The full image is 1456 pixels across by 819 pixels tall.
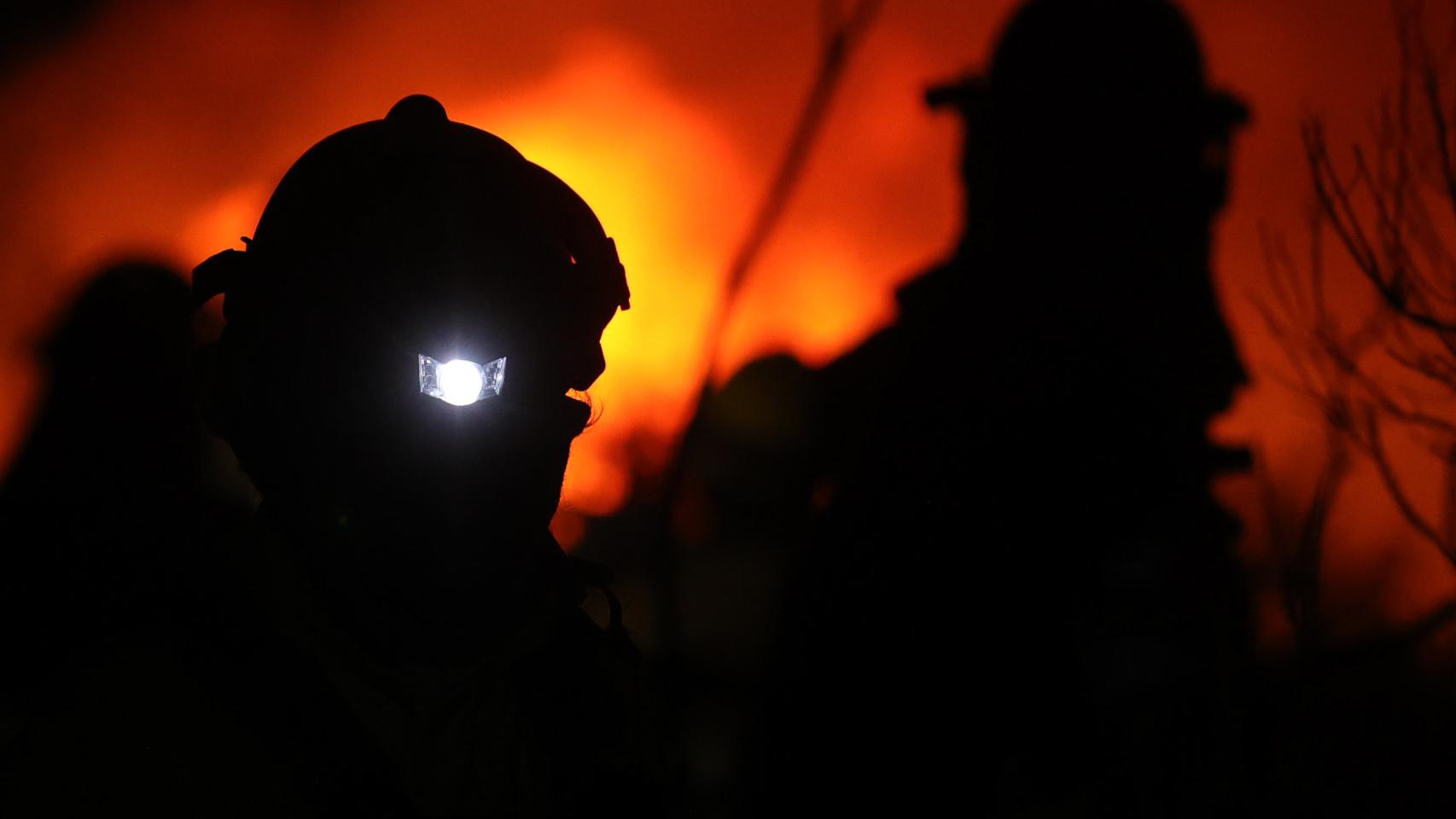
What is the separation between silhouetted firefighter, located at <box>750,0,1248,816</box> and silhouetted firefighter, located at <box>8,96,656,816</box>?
940 millimetres

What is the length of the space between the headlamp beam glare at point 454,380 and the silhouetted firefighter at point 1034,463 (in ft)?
3.88

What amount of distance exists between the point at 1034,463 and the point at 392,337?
162cm

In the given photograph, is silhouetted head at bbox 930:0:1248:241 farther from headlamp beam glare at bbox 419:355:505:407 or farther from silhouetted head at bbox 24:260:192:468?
silhouetted head at bbox 24:260:192:468

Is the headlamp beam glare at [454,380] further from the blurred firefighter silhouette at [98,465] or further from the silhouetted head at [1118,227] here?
the silhouetted head at [1118,227]

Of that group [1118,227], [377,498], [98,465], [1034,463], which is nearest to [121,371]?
[98,465]

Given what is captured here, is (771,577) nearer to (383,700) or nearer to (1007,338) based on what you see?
(1007,338)

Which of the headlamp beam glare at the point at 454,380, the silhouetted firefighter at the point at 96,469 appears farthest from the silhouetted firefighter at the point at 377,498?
the silhouetted firefighter at the point at 96,469

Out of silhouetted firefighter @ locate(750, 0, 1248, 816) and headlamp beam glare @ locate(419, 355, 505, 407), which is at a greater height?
headlamp beam glare @ locate(419, 355, 505, 407)

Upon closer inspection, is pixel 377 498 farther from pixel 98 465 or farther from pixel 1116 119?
pixel 1116 119

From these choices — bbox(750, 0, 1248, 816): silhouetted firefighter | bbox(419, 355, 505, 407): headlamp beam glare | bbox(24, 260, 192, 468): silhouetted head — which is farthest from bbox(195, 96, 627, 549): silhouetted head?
bbox(750, 0, 1248, 816): silhouetted firefighter

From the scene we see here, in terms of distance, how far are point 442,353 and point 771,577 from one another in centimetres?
127

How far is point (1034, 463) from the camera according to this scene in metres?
2.78

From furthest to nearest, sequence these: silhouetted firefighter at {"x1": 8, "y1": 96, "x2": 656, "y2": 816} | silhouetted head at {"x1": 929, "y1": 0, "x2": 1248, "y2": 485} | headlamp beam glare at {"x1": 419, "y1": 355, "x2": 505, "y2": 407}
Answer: silhouetted head at {"x1": 929, "y1": 0, "x2": 1248, "y2": 485} < headlamp beam glare at {"x1": 419, "y1": 355, "x2": 505, "y2": 407} < silhouetted firefighter at {"x1": 8, "y1": 96, "x2": 656, "y2": 816}

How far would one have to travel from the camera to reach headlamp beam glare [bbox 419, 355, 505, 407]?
1900 mm
